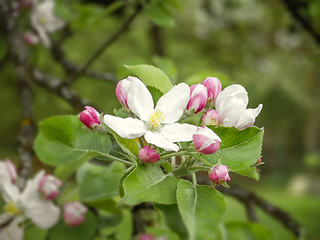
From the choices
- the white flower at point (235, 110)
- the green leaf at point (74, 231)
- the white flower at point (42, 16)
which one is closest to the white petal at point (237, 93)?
the white flower at point (235, 110)

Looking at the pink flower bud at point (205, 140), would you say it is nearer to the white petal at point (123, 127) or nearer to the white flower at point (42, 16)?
the white petal at point (123, 127)

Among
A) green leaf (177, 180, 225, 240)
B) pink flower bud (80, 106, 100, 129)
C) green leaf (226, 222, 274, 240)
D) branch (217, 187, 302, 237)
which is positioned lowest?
branch (217, 187, 302, 237)

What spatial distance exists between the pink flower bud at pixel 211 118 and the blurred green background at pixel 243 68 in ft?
4.77

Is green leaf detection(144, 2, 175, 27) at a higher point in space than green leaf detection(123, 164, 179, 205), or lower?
lower

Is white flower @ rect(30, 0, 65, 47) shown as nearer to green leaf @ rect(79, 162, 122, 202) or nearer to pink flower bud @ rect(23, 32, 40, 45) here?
pink flower bud @ rect(23, 32, 40, 45)

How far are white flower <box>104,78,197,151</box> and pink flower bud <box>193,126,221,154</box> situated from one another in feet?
0.06

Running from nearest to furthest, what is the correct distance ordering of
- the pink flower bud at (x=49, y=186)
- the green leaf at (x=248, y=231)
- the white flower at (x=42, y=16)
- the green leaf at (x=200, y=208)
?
the green leaf at (x=200, y=208), the pink flower bud at (x=49, y=186), the green leaf at (x=248, y=231), the white flower at (x=42, y=16)

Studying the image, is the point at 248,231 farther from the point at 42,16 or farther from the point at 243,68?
the point at 243,68

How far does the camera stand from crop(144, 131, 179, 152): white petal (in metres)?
0.37

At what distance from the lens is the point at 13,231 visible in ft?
2.17

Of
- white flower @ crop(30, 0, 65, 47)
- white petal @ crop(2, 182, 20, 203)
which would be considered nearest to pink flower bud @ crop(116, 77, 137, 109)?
white petal @ crop(2, 182, 20, 203)

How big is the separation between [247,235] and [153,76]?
50 cm

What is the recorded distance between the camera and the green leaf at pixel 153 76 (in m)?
0.42

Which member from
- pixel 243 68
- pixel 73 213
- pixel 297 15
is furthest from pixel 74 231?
pixel 243 68
